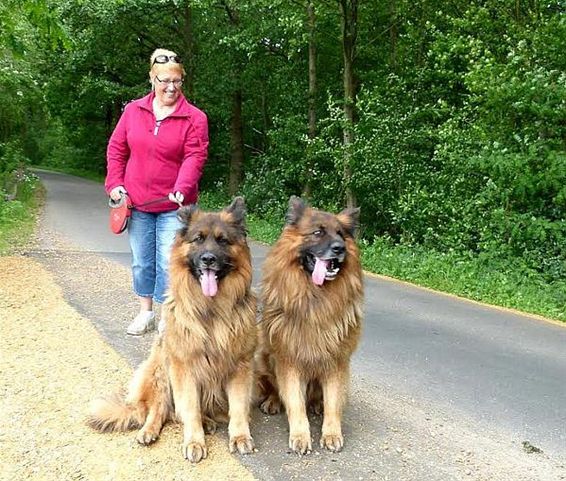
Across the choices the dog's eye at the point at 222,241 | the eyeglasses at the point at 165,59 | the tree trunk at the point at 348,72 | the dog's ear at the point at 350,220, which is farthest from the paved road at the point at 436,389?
the tree trunk at the point at 348,72

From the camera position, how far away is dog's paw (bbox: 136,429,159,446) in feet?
12.6

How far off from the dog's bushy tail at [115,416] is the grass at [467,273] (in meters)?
6.70

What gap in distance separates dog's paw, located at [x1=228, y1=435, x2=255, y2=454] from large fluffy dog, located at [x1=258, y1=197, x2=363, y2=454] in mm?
286

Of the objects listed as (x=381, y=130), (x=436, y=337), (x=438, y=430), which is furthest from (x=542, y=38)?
(x=438, y=430)

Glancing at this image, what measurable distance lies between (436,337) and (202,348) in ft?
13.7

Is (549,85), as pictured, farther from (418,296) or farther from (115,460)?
(115,460)

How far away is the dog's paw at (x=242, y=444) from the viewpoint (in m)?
3.82

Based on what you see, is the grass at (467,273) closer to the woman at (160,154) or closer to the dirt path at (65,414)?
the dirt path at (65,414)

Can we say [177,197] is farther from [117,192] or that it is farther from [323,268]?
[323,268]

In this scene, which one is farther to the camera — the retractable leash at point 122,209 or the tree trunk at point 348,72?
the tree trunk at point 348,72

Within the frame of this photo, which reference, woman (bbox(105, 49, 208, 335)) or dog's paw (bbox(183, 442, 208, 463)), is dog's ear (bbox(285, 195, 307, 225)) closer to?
woman (bbox(105, 49, 208, 335))

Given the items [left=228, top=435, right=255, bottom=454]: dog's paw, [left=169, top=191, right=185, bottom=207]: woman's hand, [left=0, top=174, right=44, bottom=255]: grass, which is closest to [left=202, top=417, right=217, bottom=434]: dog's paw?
[left=228, top=435, right=255, bottom=454]: dog's paw

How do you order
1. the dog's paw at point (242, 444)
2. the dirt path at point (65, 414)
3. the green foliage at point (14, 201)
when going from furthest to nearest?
the green foliage at point (14, 201)
the dog's paw at point (242, 444)
the dirt path at point (65, 414)

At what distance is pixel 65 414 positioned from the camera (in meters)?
4.27
